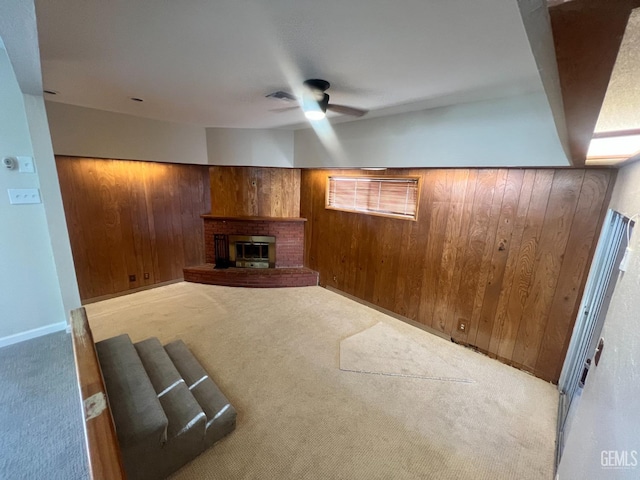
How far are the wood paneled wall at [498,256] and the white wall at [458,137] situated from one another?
0.30 m

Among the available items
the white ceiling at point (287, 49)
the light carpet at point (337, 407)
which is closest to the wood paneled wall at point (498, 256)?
the light carpet at point (337, 407)

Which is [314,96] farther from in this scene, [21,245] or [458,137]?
[21,245]

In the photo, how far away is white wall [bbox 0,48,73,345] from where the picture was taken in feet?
7.06

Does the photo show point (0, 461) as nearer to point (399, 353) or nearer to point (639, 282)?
point (399, 353)

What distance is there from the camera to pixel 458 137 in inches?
99.3

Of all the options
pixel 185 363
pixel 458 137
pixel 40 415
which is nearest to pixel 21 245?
pixel 40 415

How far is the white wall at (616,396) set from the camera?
0.80 m

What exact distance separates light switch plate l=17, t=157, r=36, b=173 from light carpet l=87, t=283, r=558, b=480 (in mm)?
1717

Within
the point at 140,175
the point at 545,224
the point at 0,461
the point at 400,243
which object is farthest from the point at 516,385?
the point at 140,175

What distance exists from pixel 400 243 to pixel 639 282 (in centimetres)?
244

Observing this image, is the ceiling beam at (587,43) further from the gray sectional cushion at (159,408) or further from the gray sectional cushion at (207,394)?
the gray sectional cushion at (207,394)

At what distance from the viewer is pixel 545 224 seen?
2.39 meters

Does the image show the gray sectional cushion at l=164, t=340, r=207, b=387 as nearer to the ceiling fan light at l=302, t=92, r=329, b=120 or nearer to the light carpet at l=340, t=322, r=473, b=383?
the light carpet at l=340, t=322, r=473, b=383

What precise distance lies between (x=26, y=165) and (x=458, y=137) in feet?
12.3
